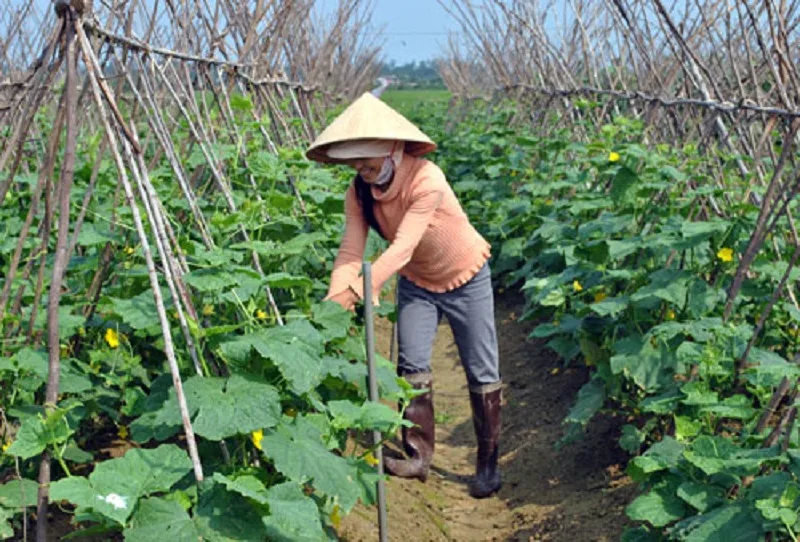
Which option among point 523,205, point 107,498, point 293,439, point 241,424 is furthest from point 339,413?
point 523,205

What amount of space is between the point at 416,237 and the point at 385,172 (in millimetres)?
279

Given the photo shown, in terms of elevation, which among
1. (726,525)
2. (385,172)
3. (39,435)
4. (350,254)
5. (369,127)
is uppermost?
(369,127)

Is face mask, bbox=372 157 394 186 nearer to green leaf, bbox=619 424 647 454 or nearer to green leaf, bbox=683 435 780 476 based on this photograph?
green leaf, bbox=619 424 647 454

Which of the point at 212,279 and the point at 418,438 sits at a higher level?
the point at 212,279

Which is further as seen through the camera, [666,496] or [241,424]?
[666,496]

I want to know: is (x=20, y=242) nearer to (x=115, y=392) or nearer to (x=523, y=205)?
(x=115, y=392)

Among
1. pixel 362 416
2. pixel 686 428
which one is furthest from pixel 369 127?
pixel 686 428

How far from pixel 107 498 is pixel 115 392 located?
959 millimetres

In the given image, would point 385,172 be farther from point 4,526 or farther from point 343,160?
point 4,526

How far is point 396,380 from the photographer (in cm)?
322

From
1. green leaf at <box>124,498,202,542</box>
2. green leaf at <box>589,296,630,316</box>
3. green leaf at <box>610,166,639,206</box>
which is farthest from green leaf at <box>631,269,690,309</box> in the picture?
green leaf at <box>124,498,202,542</box>

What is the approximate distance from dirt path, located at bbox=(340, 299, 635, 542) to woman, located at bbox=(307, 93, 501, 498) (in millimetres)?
158

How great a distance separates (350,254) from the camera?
12.2 ft

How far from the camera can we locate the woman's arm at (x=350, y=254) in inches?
137
